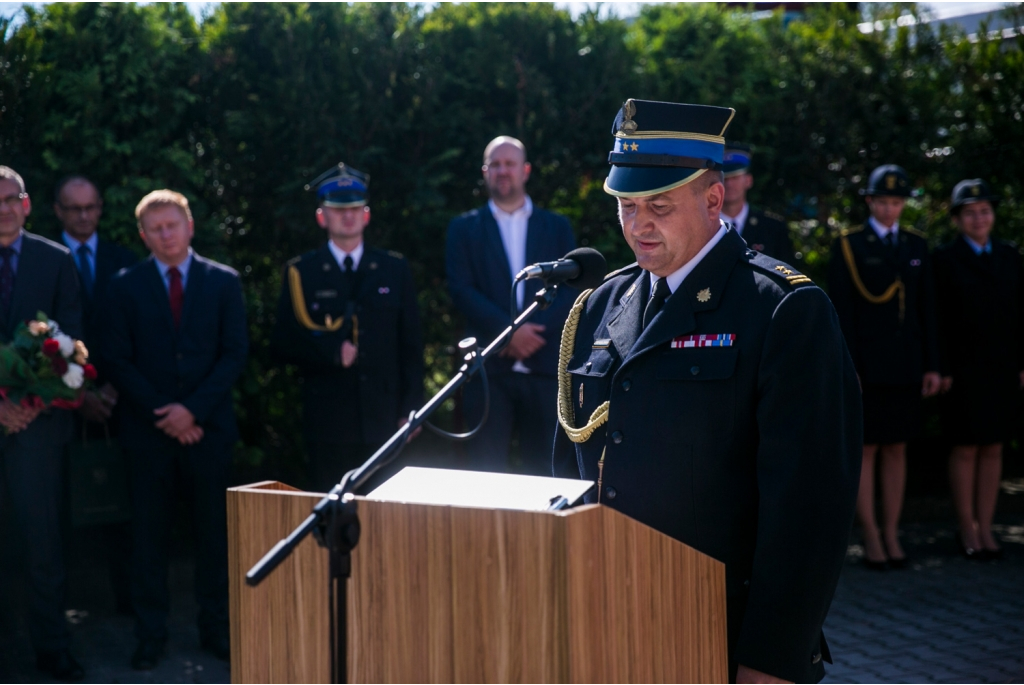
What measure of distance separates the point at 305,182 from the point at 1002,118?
495cm

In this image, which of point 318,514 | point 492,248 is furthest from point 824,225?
point 318,514

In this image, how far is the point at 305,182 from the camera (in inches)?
280

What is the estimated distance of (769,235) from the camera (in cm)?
704

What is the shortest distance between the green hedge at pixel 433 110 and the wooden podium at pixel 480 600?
4.78 metres

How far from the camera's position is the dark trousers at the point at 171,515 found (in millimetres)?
5555

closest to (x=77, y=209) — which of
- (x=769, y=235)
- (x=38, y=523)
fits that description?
(x=38, y=523)

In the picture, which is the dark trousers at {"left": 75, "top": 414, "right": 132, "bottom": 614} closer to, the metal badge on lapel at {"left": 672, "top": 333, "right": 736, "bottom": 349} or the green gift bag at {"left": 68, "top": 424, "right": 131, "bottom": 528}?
the green gift bag at {"left": 68, "top": 424, "right": 131, "bottom": 528}

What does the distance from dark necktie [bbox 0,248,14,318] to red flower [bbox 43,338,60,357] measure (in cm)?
44

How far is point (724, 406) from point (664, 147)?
24.7 inches

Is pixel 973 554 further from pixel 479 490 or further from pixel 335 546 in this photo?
pixel 335 546

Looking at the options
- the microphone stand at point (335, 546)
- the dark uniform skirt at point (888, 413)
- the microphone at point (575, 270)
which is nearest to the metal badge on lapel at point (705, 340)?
the microphone at point (575, 270)

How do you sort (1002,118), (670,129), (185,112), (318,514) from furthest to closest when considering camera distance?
(1002,118), (185,112), (670,129), (318,514)

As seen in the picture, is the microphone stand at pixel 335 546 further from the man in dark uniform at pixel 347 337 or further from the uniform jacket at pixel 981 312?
the uniform jacket at pixel 981 312

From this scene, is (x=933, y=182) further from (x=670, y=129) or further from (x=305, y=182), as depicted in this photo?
(x=670, y=129)
